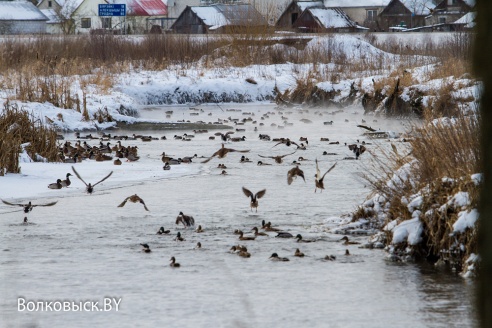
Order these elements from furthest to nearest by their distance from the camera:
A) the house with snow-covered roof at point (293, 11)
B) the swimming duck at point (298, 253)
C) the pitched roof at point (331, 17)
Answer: the house with snow-covered roof at point (293, 11), the pitched roof at point (331, 17), the swimming duck at point (298, 253)

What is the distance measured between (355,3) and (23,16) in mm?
31297

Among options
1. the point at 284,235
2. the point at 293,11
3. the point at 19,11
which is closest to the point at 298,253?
the point at 284,235

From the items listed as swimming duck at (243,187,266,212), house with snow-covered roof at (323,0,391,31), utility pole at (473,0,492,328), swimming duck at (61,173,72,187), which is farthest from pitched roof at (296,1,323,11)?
utility pole at (473,0,492,328)

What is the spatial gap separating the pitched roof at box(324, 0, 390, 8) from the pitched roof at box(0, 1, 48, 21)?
27.2 metres

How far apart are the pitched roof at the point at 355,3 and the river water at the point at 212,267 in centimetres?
6503

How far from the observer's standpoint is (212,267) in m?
6.98

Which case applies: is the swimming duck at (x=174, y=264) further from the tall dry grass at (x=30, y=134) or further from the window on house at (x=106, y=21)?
the window on house at (x=106, y=21)

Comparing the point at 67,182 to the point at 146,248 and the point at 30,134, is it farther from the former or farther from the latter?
the point at 146,248

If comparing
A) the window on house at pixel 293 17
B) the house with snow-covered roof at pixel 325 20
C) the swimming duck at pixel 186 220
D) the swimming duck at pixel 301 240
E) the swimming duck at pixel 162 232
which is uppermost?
the window on house at pixel 293 17

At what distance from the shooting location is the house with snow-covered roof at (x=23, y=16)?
75.9 metres

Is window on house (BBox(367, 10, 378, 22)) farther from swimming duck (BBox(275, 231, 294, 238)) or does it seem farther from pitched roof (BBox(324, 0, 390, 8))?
swimming duck (BBox(275, 231, 294, 238))

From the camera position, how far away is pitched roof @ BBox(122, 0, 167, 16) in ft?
261

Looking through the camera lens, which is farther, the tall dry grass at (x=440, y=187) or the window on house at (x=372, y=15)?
the window on house at (x=372, y=15)

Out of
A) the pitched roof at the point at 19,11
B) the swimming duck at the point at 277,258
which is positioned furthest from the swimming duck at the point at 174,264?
the pitched roof at the point at 19,11
